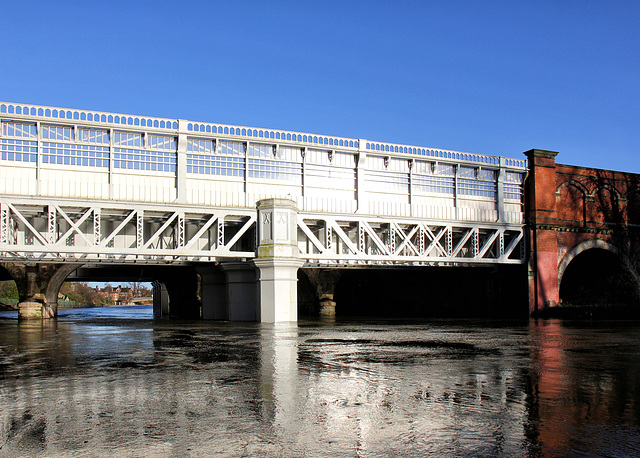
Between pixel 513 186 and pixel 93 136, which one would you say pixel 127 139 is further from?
pixel 513 186

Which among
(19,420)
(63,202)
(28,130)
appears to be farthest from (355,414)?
(28,130)

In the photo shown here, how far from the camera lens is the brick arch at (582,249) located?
34.2 m

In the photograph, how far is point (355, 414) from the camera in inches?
219

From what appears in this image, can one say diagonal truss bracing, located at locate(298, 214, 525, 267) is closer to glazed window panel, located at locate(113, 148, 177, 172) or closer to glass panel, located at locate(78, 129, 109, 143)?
glazed window panel, located at locate(113, 148, 177, 172)

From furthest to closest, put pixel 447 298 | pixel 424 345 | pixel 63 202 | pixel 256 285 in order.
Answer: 1. pixel 447 298
2. pixel 256 285
3. pixel 63 202
4. pixel 424 345

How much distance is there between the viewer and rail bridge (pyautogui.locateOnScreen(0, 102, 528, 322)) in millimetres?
23359

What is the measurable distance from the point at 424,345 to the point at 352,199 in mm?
15781

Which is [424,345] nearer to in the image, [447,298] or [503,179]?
[503,179]

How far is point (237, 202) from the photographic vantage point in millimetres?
25844

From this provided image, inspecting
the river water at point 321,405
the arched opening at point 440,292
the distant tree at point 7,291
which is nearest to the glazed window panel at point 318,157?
the arched opening at point 440,292

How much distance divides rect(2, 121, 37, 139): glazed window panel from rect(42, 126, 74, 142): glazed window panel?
15.6 inches

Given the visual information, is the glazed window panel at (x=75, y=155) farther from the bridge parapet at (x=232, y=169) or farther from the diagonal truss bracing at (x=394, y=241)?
the diagonal truss bracing at (x=394, y=241)

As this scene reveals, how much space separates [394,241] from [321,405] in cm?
2365

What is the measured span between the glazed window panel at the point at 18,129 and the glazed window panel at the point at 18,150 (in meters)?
0.24
